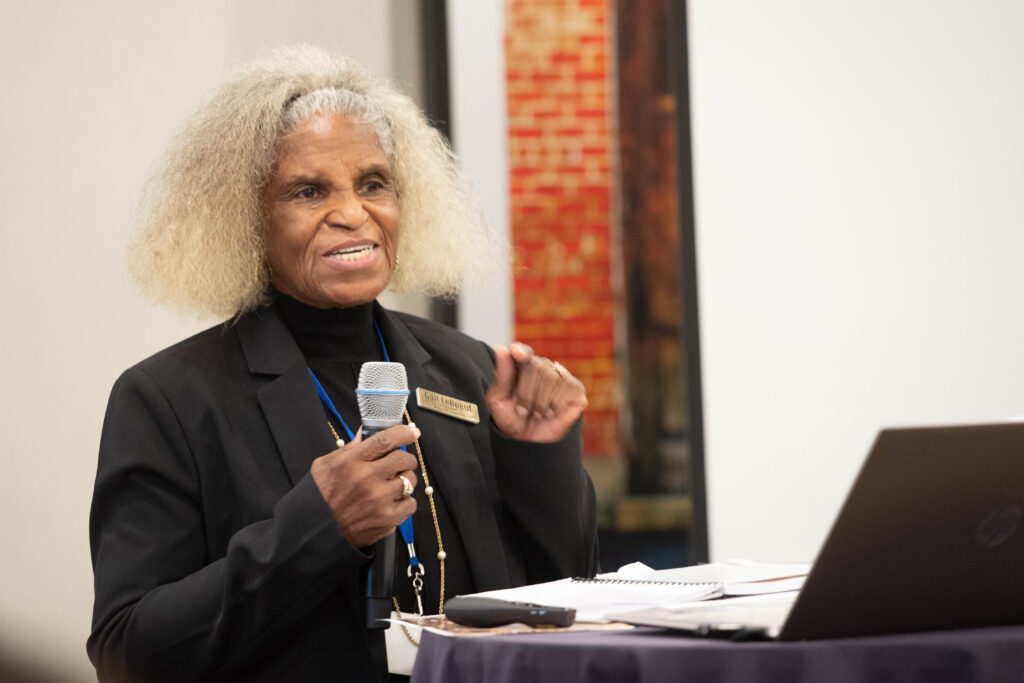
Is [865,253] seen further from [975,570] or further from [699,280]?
[975,570]

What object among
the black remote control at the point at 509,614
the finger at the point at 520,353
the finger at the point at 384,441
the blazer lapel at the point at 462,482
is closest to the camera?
the black remote control at the point at 509,614

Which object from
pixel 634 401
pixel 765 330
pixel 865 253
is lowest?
pixel 634 401


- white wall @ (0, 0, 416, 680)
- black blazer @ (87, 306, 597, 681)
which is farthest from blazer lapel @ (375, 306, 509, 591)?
white wall @ (0, 0, 416, 680)

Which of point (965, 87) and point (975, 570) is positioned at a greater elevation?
point (965, 87)

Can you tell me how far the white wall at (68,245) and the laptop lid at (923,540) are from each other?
2415 millimetres

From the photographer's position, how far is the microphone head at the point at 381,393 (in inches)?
61.6

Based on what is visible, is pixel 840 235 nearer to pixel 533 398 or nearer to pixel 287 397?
pixel 533 398

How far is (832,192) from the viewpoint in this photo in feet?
10.8

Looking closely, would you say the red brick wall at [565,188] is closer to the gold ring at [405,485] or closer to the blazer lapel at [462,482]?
the blazer lapel at [462,482]

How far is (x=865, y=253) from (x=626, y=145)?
195 cm

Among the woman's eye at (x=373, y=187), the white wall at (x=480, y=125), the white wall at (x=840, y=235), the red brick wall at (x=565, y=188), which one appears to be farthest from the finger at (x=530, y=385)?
the red brick wall at (x=565, y=188)

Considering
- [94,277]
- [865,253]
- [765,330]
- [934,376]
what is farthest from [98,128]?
[934,376]

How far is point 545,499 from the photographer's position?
200cm

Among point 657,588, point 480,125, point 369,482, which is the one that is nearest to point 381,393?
point 369,482
